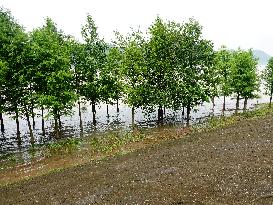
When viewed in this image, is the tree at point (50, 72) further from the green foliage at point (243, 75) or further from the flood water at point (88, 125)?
the green foliage at point (243, 75)

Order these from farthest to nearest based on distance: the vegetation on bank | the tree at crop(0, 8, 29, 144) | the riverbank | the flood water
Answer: the flood water, the tree at crop(0, 8, 29, 144), the vegetation on bank, the riverbank

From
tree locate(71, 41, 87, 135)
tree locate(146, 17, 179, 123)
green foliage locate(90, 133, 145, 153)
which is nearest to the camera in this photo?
green foliage locate(90, 133, 145, 153)

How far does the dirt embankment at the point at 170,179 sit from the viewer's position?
25594mm

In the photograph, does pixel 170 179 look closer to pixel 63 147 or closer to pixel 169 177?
pixel 169 177

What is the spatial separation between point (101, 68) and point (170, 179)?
3336 centimetres

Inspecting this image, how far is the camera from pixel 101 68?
58969 mm

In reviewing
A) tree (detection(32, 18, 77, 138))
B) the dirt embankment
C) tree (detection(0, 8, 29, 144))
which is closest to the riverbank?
the dirt embankment

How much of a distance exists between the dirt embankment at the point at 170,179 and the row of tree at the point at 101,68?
15.4 metres

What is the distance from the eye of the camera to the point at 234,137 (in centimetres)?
4119

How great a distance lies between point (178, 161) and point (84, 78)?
2979 centimetres

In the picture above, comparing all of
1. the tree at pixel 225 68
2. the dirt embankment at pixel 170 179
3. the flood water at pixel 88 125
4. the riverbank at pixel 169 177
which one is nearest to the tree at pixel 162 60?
the flood water at pixel 88 125

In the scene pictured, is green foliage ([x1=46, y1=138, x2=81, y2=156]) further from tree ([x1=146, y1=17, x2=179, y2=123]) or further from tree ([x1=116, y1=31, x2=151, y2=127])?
tree ([x1=146, y1=17, x2=179, y2=123])

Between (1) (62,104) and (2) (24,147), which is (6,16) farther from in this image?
(2) (24,147)

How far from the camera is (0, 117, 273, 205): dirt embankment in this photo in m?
25.6
